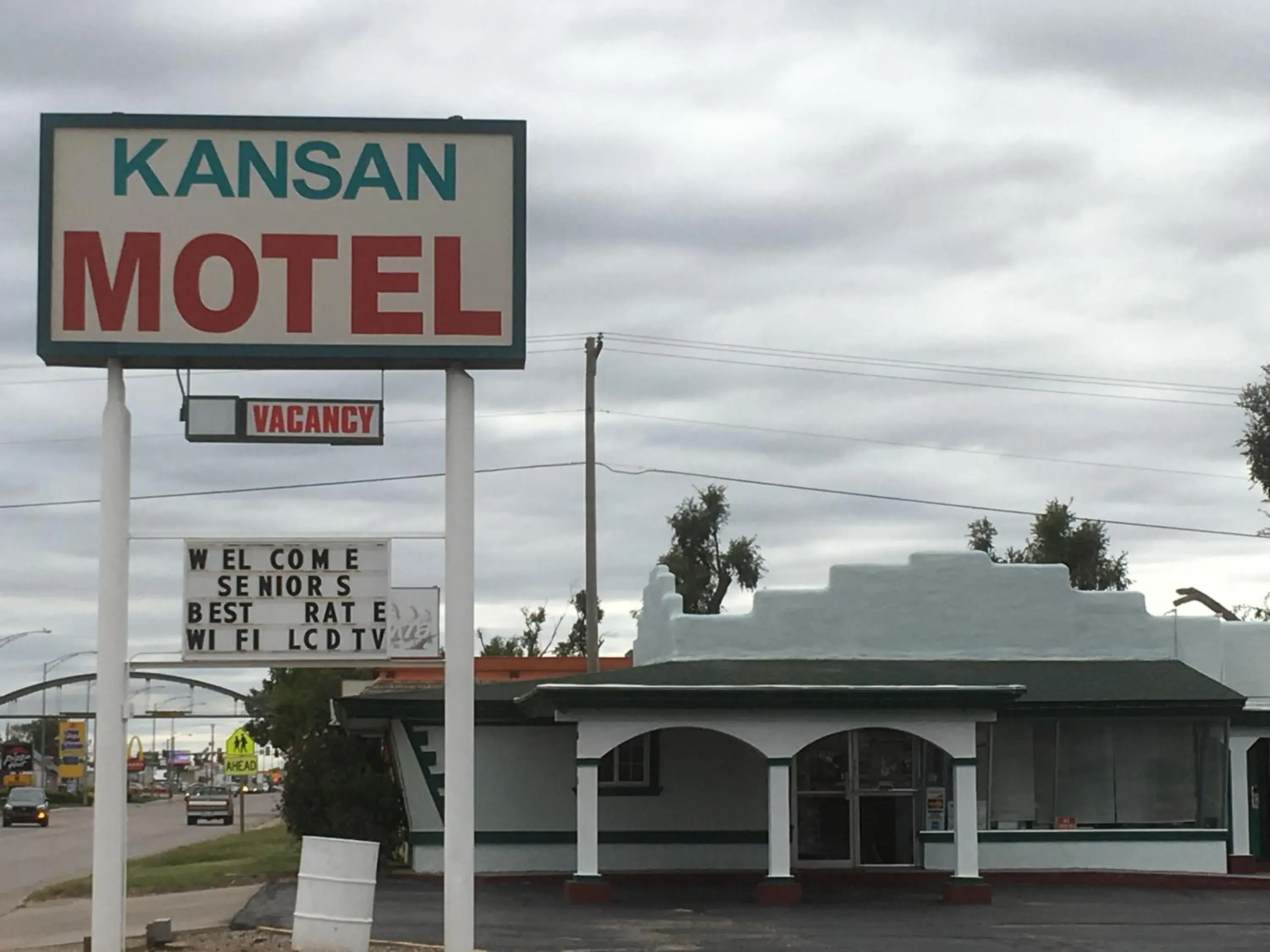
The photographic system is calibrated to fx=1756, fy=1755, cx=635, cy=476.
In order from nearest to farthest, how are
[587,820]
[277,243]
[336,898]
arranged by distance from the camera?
[277,243] < [336,898] < [587,820]

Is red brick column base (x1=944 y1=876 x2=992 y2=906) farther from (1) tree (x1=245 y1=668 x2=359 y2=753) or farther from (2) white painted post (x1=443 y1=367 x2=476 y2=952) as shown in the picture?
(1) tree (x1=245 y1=668 x2=359 y2=753)

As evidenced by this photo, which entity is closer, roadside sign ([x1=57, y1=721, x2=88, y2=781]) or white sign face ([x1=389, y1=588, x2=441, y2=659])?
white sign face ([x1=389, y1=588, x2=441, y2=659])

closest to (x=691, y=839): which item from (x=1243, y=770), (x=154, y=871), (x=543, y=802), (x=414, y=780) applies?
(x=543, y=802)

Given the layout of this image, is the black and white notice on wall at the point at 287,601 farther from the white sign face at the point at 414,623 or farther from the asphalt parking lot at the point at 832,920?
the asphalt parking lot at the point at 832,920

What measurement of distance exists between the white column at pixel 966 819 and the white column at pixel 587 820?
478cm

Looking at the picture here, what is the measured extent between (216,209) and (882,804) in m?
15.5

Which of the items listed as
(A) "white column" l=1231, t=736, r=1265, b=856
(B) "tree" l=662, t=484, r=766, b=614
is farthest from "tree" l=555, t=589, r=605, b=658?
(A) "white column" l=1231, t=736, r=1265, b=856

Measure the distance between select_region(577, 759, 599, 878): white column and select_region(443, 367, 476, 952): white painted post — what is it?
802cm

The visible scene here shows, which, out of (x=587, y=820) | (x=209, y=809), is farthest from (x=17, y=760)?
(x=587, y=820)

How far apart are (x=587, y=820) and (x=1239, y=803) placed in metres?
10.3

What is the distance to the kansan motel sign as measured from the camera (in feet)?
49.5

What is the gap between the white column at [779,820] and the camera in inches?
899

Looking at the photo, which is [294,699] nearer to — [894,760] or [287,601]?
[894,760]

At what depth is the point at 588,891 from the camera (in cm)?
2291
